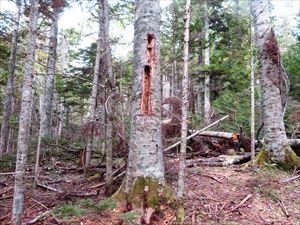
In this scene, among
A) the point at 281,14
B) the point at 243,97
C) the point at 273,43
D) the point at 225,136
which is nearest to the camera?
the point at 273,43

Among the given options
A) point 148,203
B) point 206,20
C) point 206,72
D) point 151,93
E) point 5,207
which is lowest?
point 5,207

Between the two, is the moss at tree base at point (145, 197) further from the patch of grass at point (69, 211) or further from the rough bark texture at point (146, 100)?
the patch of grass at point (69, 211)

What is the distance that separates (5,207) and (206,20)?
47.3 ft

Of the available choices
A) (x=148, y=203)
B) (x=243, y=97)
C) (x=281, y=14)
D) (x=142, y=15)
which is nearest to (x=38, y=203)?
(x=148, y=203)

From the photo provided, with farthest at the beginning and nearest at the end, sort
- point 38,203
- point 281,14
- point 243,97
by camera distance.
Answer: point 281,14 < point 243,97 < point 38,203

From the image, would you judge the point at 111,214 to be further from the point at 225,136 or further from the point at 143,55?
the point at 225,136

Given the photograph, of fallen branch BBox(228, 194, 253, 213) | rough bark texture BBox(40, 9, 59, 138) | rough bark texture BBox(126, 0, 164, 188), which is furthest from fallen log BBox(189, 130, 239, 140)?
rough bark texture BBox(40, 9, 59, 138)

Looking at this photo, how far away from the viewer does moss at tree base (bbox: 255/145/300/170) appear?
679cm

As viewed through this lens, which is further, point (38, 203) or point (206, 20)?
point (206, 20)

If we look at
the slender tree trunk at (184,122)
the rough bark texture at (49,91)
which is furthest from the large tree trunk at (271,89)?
the rough bark texture at (49,91)

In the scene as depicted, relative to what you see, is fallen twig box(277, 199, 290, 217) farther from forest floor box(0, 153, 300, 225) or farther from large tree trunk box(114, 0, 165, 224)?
large tree trunk box(114, 0, 165, 224)

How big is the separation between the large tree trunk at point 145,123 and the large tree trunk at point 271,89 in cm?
367

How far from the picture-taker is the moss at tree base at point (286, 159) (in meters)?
6.79

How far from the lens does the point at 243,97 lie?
13758 mm
